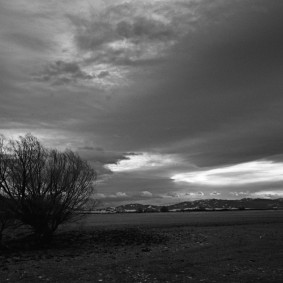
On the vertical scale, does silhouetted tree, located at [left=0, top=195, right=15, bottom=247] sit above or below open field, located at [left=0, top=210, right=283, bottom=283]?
above

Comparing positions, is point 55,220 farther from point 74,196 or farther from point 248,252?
point 248,252

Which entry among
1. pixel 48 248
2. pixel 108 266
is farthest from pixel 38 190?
pixel 108 266

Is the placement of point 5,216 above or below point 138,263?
above

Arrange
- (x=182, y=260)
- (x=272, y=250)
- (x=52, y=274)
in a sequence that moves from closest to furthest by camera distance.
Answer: (x=52, y=274)
(x=182, y=260)
(x=272, y=250)

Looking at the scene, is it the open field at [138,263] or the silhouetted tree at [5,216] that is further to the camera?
the silhouetted tree at [5,216]

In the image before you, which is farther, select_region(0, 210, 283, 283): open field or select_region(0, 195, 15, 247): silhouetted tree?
select_region(0, 195, 15, 247): silhouetted tree

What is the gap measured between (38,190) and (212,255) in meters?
17.5

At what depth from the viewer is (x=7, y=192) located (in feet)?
112

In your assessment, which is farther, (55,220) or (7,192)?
(55,220)

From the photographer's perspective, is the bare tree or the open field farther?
the bare tree

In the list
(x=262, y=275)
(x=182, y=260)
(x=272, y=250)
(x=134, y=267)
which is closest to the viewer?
(x=262, y=275)

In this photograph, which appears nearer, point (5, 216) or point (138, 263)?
point (138, 263)

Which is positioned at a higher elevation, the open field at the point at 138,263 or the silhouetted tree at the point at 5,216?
the silhouetted tree at the point at 5,216

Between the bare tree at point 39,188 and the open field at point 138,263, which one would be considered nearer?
the open field at point 138,263
